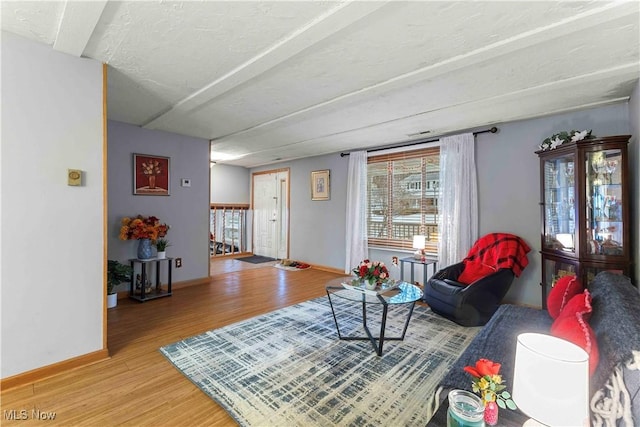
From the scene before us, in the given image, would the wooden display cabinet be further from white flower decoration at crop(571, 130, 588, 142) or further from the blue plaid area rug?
the blue plaid area rug

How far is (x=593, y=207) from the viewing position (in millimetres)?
2660

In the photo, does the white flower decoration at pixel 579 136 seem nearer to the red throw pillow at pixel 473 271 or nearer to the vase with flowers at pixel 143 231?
the red throw pillow at pixel 473 271

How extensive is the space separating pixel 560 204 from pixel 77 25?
4250mm

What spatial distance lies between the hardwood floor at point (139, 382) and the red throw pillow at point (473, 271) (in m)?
2.10

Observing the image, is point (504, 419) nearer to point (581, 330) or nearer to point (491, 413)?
point (491, 413)

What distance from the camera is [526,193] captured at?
3486mm

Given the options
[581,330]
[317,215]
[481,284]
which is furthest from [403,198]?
[581,330]

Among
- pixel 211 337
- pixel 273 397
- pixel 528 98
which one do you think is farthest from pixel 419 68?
pixel 211 337

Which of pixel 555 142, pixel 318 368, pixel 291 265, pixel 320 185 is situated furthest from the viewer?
pixel 291 265

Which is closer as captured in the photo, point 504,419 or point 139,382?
point 504,419

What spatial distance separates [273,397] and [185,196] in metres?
3.50

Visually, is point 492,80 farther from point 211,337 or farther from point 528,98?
point 211,337

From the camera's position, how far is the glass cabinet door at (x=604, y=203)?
2557mm

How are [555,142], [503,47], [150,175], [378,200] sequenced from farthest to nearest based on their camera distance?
[378,200], [150,175], [555,142], [503,47]
